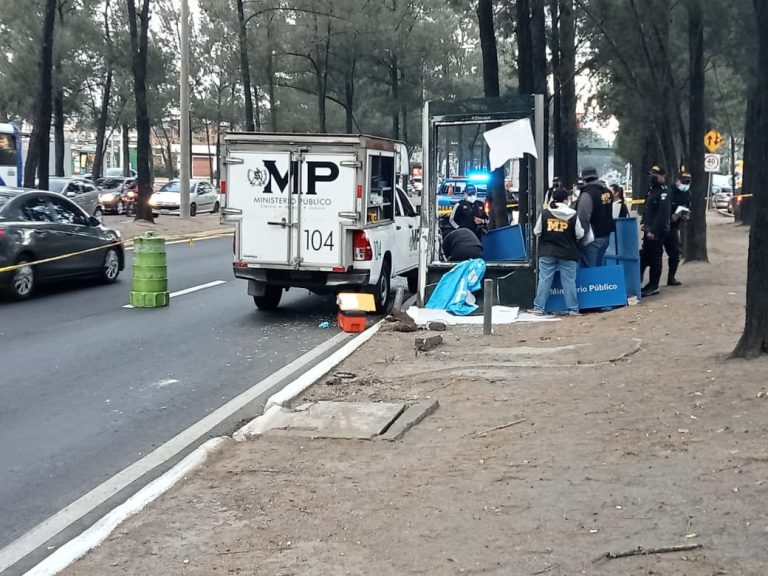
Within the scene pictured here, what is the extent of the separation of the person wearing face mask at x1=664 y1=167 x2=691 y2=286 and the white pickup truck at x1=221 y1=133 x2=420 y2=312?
4.35m

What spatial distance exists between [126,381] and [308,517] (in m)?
4.55

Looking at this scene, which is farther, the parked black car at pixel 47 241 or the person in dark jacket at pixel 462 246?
the person in dark jacket at pixel 462 246

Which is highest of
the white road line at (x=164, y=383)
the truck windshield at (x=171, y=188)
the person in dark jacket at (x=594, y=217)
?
the truck windshield at (x=171, y=188)

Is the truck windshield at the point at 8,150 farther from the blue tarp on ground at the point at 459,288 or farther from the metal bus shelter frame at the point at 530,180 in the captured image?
the blue tarp on ground at the point at 459,288

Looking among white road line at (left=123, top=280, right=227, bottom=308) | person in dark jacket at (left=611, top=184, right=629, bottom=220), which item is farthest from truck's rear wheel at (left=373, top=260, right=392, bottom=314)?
person in dark jacket at (left=611, top=184, right=629, bottom=220)

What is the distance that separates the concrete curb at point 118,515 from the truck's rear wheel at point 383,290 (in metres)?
7.20

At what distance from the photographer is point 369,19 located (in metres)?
48.1

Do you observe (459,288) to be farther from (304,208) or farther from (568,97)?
(568,97)

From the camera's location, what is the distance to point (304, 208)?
1327cm

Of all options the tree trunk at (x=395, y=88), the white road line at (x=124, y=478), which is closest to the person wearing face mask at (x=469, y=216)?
the white road line at (x=124, y=478)

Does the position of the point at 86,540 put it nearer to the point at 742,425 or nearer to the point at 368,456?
the point at 368,456

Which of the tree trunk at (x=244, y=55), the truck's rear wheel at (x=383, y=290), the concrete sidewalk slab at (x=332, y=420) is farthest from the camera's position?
the tree trunk at (x=244, y=55)

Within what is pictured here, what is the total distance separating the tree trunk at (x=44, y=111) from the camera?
2542 cm

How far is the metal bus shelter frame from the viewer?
13328 mm
